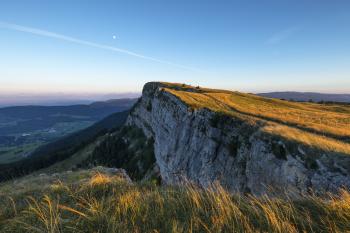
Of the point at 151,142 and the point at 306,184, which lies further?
the point at 151,142

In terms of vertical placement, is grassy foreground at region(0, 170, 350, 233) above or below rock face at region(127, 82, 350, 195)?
above

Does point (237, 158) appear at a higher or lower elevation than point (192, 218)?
lower

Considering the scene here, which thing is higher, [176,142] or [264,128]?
[264,128]

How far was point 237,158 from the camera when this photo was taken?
2539cm

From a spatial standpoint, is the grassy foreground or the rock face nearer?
the grassy foreground

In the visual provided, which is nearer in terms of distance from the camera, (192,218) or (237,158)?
(192,218)

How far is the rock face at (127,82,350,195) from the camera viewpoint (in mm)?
14922

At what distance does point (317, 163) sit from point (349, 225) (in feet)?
39.5

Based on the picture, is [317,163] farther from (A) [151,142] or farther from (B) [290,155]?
(A) [151,142]

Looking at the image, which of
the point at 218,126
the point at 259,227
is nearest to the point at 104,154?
the point at 218,126

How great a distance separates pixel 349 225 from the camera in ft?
15.4

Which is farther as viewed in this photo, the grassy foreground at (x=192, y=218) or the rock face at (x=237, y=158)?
the rock face at (x=237, y=158)

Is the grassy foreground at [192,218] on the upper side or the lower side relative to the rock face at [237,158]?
upper

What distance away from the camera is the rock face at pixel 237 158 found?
49.0 feet
